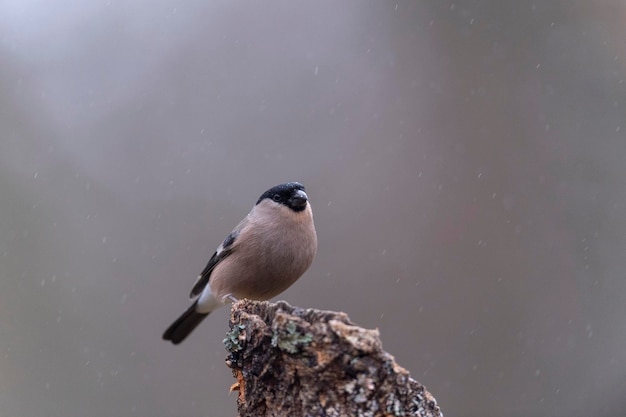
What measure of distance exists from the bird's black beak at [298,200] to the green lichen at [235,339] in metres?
1.80

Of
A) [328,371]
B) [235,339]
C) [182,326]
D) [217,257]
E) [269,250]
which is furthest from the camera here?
[182,326]

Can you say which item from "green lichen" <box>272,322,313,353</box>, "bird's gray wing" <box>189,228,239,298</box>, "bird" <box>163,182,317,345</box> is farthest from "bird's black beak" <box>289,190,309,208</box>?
"green lichen" <box>272,322,313,353</box>

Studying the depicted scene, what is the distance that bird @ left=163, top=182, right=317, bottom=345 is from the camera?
4062 millimetres

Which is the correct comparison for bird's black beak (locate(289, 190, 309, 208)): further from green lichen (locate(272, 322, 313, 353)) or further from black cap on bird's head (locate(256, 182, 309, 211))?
green lichen (locate(272, 322, 313, 353))

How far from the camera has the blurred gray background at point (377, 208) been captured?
20.0ft

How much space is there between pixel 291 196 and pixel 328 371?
2.31m

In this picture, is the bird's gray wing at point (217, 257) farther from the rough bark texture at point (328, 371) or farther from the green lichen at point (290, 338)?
the green lichen at point (290, 338)

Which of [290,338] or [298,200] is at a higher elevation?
[298,200]

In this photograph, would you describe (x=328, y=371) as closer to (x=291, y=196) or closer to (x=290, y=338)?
(x=290, y=338)

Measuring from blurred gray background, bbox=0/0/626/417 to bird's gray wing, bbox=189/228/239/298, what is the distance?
1324 millimetres

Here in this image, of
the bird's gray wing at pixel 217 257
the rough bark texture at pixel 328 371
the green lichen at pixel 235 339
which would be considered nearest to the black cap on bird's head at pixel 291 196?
the bird's gray wing at pixel 217 257

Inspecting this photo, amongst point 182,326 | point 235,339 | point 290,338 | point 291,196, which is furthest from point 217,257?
point 290,338

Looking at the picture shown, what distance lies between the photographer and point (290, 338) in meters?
2.08

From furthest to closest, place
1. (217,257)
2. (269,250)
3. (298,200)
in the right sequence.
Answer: (217,257) < (298,200) < (269,250)
